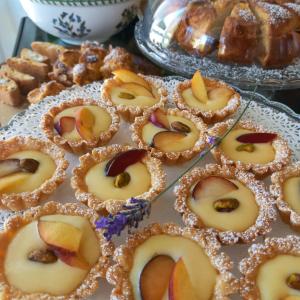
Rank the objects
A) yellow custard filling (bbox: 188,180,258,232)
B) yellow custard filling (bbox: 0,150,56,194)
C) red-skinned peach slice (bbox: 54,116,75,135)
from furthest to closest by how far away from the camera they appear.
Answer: red-skinned peach slice (bbox: 54,116,75,135) → yellow custard filling (bbox: 0,150,56,194) → yellow custard filling (bbox: 188,180,258,232)

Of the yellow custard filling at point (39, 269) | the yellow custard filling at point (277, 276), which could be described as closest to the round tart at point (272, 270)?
the yellow custard filling at point (277, 276)

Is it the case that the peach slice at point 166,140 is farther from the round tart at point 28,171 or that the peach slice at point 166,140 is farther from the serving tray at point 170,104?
the round tart at point 28,171

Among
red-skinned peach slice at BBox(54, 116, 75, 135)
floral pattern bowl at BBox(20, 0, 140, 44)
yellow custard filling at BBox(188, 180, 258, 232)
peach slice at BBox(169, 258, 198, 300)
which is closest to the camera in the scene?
peach slice at BBox(169, 258, 198, 300)

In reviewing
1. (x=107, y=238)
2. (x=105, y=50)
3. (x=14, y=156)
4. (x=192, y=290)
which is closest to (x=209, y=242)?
(x=192, y=290)

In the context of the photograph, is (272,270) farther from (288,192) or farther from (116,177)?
(116,177)

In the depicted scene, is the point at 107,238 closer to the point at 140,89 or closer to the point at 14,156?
the point at 14,156

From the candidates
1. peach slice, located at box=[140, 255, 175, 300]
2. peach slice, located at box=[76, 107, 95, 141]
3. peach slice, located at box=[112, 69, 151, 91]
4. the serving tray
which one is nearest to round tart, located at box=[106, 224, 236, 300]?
peach slice, located at box=[140, 255, 175, 300]

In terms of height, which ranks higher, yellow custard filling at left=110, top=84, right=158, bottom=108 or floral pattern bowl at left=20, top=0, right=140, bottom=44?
floral pattern bowl at left=20, top=0, right=140, bottom=44

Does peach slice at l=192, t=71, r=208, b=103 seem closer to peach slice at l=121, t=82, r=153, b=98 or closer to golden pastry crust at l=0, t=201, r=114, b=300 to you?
peach slice at l=121, t=82, r=153, b=98
